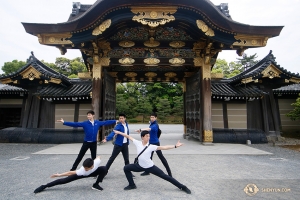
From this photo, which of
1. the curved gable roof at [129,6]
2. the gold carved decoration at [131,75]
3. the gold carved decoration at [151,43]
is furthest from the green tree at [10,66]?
the gold carved decoration at [151,43]

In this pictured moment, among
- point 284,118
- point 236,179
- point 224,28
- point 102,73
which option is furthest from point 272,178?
point 284,118

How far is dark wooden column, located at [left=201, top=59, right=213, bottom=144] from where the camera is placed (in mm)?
8250

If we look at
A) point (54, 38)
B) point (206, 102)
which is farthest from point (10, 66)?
point (206, 102)

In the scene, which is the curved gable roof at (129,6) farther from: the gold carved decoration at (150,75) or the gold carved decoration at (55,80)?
the gold carved decoration at (150,75)

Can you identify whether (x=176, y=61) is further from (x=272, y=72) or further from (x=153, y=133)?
(x=272, y=72)

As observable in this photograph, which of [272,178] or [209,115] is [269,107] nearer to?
[209,115]

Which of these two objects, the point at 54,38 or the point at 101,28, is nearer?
the point at 101,28

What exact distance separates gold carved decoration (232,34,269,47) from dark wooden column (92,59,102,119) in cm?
685

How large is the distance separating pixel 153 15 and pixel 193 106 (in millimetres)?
5338

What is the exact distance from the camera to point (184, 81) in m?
11.7

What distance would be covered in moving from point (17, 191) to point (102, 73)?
21.5 ft

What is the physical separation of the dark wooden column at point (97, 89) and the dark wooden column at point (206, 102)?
204 inches

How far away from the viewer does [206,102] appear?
27.4 ft

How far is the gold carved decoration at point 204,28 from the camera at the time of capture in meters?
7.36
